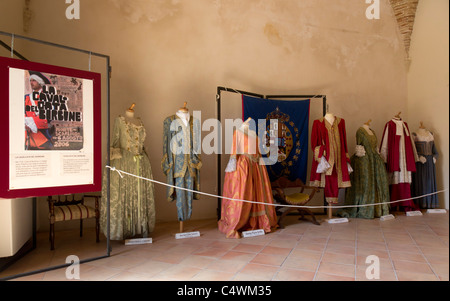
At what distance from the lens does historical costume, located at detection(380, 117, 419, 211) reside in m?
5.18

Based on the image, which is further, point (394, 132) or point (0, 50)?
point (394, 132)

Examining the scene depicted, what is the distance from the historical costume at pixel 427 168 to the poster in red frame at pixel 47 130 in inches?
210

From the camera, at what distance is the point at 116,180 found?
351cm

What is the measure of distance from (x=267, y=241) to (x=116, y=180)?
190cm

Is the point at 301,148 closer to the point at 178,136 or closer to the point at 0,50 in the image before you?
the point at 178,136

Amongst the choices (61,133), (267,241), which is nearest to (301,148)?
(267,241)

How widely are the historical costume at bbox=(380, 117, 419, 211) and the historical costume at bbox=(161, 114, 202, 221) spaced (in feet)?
11.3

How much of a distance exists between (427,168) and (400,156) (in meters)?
0.71

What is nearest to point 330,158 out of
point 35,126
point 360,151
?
point 360,151

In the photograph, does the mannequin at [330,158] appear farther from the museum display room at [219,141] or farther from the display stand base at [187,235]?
the display stand base at [187,235]

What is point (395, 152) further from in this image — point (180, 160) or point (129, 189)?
point (129, 189)

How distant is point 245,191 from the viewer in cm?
399

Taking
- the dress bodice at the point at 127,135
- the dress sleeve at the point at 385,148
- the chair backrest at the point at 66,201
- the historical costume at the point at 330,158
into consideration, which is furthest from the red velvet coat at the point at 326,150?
the chair backrest at the point at 66,201

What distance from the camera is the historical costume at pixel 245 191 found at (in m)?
3.96
